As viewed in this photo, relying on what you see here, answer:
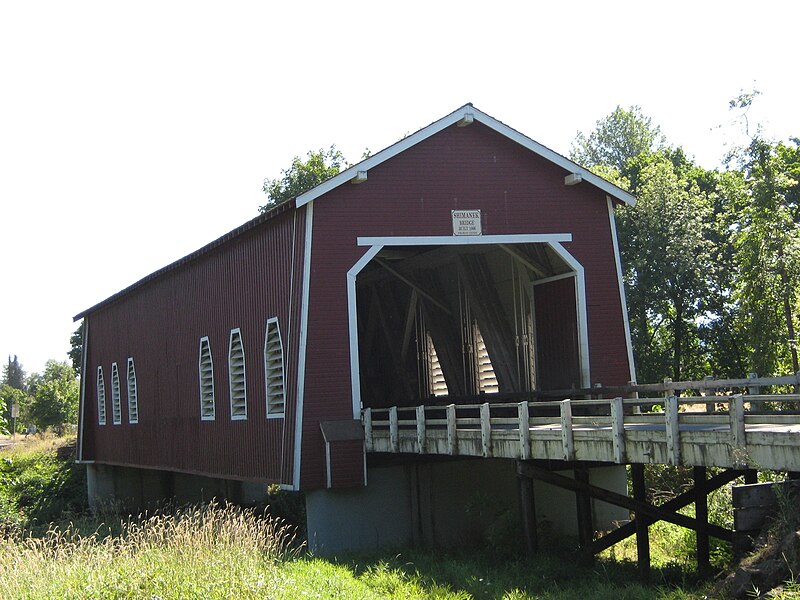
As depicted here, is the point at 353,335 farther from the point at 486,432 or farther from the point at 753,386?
the point at 753,386

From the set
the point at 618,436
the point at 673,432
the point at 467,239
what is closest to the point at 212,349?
the point at 467,239

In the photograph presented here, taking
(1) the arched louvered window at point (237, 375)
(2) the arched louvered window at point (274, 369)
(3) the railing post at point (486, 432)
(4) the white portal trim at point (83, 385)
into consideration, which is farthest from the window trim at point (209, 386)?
(4) the white portal trim at point (83, 385)

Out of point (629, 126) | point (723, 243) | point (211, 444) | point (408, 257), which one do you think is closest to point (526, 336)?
point (408, 257)

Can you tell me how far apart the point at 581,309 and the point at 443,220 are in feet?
9.63

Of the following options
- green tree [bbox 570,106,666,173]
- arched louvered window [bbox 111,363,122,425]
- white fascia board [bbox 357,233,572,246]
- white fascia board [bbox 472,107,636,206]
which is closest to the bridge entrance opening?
white fascia board [bbox 357,233,572,246]

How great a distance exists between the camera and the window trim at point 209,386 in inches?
893

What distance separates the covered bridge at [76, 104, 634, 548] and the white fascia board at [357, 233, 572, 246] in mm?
38

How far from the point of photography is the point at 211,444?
74.2 ft

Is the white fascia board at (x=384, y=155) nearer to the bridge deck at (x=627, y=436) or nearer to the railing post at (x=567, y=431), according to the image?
the bridge deck at (x=627, y=436)

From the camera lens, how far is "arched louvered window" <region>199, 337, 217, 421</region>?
75.3 ft

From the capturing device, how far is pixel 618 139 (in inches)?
2355

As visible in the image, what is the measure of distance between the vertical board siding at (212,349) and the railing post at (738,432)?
28.6 feet

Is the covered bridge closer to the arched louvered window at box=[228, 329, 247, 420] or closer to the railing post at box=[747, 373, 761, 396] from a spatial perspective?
the arched louvered window at box=[228, 329, 247, 420]

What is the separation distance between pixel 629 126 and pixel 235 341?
42942 millimetres
